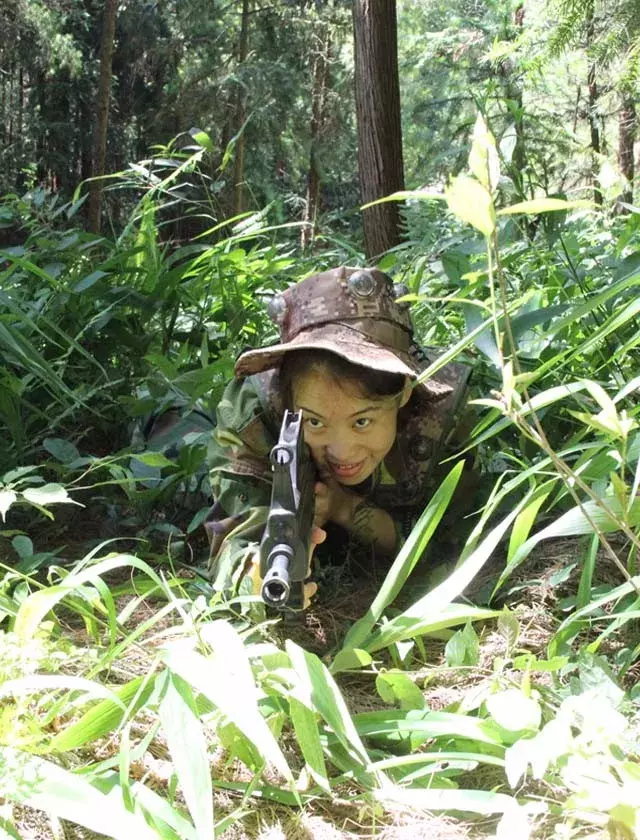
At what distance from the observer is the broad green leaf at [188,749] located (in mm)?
862

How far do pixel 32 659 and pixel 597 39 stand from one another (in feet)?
10.0

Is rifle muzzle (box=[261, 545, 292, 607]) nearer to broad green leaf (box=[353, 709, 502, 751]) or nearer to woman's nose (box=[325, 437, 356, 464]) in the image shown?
broad green leaf (box=[353, 709, 502, 751])

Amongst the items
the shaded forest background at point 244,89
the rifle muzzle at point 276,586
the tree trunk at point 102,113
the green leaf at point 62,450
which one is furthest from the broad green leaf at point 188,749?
the shaded forest background at point 244,89

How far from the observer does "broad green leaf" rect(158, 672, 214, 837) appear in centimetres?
86

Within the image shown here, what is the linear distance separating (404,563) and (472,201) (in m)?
0.81

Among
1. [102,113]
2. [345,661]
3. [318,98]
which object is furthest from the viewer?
[318,98]

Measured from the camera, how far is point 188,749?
0.94m

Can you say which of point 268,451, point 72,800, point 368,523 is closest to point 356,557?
point 368,523

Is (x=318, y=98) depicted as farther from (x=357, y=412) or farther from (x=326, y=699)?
(x=326, y=699)

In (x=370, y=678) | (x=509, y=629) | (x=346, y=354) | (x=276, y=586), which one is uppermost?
(x=346, y=354)

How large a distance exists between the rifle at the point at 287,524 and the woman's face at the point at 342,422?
102 mm

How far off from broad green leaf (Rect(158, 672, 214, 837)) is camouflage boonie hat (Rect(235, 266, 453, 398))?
0.74 m

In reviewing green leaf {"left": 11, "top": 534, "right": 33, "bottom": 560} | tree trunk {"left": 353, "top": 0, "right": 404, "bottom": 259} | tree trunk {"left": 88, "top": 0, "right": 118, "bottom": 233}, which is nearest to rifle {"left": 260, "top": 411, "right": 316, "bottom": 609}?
green leaf {"left": 11, "top": 534, "right": 33, "bottom": 560}

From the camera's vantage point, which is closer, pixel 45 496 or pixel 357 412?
pixel 45 496
